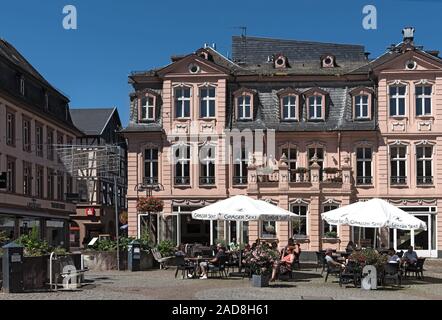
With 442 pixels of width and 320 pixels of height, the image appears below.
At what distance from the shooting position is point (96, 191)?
228 ft

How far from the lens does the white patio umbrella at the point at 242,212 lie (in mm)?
23562

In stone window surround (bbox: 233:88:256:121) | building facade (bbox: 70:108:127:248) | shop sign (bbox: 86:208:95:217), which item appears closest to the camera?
stone window surround (bbox: 233:88:256:121)

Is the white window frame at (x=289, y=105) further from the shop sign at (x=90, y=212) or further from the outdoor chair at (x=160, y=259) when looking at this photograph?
the shop sign at (x=90, y=212)

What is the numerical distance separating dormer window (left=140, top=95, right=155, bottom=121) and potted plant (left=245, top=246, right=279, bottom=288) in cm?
2007

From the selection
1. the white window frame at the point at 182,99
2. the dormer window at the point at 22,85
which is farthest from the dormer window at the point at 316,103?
the dormer window at the point at 22,85

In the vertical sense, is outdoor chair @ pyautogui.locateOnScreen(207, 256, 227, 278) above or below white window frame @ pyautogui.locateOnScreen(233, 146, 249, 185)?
below

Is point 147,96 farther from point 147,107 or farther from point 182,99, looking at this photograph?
point 182,99

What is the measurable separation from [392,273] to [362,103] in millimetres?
19873

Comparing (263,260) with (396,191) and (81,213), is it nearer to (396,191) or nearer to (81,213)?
(396,191)

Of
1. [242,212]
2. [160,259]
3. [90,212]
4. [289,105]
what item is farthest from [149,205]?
[90,212]

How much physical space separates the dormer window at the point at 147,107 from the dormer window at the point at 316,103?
816 centimetres

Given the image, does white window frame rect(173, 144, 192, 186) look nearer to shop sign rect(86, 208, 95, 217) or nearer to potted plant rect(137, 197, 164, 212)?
potted plant rect(137, 197, 164, 212)

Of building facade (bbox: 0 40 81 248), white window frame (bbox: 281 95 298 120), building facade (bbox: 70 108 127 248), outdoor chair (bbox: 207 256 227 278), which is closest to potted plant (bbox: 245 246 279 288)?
outdoor chair (bbox: 207 256 227 278)

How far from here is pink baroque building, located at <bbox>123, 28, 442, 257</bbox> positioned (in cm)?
3894
